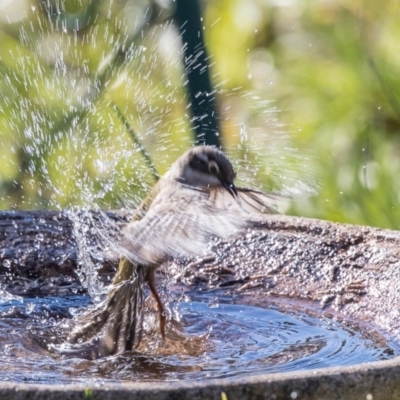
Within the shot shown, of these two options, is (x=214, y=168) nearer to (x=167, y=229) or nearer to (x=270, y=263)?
(x=167, y=229)

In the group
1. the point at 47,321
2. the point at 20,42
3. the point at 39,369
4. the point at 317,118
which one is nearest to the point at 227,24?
the point at 317,118

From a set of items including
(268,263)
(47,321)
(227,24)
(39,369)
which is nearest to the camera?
(39,369)

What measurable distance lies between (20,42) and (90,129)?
0.61 metres

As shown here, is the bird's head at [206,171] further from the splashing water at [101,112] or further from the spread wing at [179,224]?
the splashing water at [101,112]

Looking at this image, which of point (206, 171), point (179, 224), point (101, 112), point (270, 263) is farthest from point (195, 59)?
point (179, 224)

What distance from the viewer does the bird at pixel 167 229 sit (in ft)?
7.23

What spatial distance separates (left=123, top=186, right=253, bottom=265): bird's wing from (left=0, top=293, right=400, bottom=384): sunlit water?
0.26 m

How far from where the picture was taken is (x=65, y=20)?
185 inches

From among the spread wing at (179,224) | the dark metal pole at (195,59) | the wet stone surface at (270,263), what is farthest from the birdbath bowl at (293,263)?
the dark metal pole at (195,59)

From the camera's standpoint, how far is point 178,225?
2.19 m

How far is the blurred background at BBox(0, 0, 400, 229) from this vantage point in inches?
155

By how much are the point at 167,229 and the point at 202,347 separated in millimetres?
427

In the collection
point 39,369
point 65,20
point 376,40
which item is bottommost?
point 39,369

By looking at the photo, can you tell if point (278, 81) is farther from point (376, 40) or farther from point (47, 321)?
point (47, 321)
